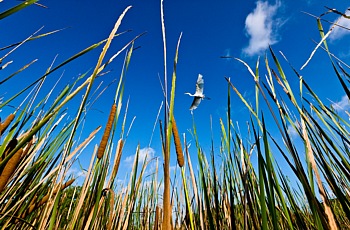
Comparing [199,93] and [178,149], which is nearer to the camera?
[178,149]

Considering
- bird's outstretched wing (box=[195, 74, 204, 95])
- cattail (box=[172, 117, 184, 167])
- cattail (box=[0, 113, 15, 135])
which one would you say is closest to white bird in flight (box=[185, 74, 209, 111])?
bird's outstretched wing (box=[195, 74, 204, 95])

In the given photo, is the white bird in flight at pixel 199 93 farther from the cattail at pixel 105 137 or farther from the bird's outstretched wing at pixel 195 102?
the cattail at pixel 105 137

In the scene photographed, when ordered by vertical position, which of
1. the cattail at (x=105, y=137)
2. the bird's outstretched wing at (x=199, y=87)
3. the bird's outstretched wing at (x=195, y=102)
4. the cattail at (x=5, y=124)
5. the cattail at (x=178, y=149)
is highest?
the bird's outstretched wing at (x=199, y=87)

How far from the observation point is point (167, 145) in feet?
1.68

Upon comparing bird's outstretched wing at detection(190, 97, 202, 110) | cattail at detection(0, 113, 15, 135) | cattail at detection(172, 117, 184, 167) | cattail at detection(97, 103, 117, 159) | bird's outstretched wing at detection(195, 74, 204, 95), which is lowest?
cattail at detection(172, 117, 184, 167)

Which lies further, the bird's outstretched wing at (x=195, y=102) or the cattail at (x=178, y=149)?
the bird's outstretched wing at (x=195, y=102)

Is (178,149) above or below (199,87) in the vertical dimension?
below

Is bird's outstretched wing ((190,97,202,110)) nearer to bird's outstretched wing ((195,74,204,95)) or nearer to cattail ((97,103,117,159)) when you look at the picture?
bird's outstretched wing ((195,74,204,95))

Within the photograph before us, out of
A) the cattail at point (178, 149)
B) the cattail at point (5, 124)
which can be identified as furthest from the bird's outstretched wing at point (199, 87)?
the cattail at point (5, 124)

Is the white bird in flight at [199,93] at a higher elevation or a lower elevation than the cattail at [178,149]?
higher

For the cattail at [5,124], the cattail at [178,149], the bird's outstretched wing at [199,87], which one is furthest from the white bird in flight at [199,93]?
the cattail at [5,124]

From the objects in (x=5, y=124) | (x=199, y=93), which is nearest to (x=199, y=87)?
(x=199, y=93)

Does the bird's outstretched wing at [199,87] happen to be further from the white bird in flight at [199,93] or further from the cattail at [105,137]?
the cattail at [105,137]

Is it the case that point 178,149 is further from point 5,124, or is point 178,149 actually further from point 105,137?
point 5,124
